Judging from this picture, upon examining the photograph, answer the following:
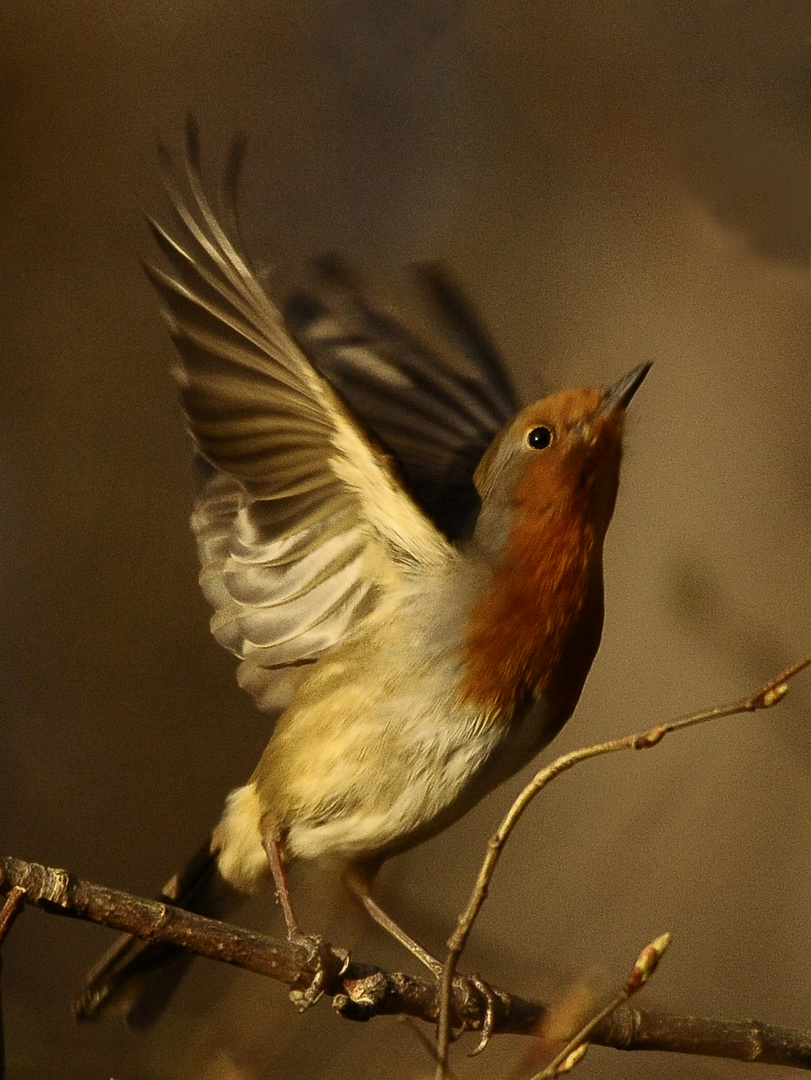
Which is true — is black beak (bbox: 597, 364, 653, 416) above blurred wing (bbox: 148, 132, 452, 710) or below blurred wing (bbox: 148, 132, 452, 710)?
below

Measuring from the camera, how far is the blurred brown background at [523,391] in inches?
174

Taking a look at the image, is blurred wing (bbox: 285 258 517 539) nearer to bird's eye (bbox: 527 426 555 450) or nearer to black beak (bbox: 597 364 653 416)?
bird's eye (bbox: 527 426 555 450)

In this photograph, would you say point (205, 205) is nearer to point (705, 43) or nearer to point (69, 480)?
point (69, 480)

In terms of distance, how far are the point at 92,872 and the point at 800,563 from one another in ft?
7.99

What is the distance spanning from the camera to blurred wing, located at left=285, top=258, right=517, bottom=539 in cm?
368

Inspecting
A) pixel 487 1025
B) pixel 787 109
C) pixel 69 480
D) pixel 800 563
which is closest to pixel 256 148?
pixel 69 480

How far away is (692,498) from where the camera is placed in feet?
16.5

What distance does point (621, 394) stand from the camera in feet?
10.1

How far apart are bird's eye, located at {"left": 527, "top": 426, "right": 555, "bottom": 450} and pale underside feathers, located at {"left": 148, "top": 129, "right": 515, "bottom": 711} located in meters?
0.26

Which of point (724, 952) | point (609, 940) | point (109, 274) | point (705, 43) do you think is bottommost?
point (724, 952)

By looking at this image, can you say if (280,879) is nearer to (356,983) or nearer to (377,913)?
(377,913)

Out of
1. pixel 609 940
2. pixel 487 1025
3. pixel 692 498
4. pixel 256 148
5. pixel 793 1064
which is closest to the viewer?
pixel 793 1064

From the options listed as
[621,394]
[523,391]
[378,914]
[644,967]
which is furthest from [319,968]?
[523,391]

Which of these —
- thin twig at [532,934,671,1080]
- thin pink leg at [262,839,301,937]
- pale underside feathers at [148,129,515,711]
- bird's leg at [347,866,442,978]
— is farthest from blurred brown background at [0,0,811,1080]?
thin twig at [532,934,671,1080]
